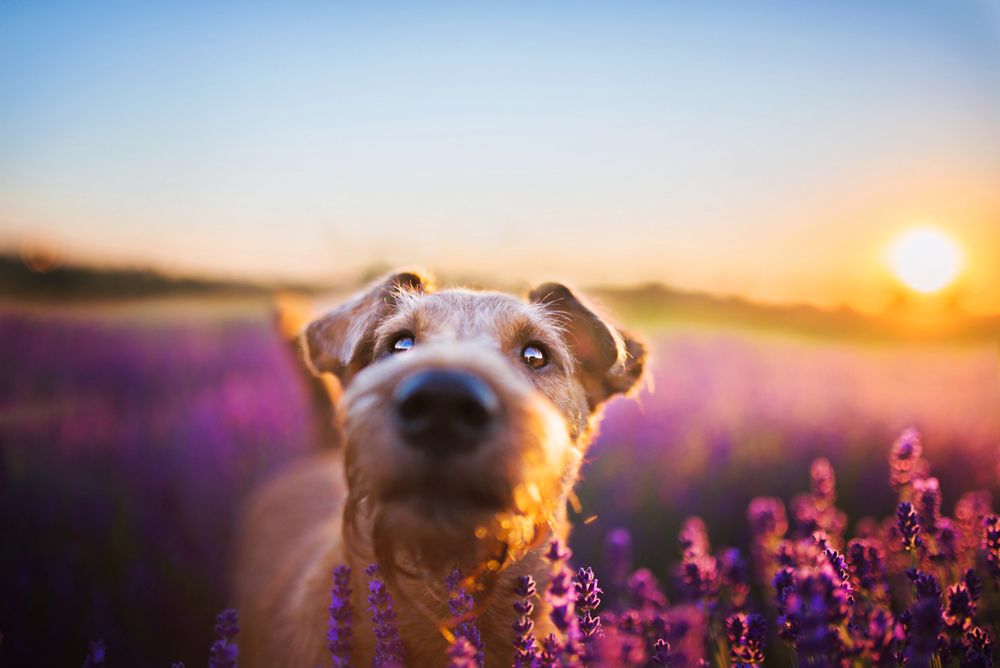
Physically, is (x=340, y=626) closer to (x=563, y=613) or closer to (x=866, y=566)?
(x=563, y=613)

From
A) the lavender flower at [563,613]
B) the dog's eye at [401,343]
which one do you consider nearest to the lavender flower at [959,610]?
the lavender flower at [563,613]

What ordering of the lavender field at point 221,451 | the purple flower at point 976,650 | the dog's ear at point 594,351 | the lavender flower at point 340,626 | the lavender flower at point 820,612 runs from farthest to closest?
the lavender field at point 221,451, the dog's ear at point 594,351, the lavender flower at point 340,626, the purple flower at point 976,650, the lavender flower at point 820,612

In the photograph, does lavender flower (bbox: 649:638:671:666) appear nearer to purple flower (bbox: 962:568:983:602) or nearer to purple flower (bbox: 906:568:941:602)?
purple flower (bbox: 906:568:941:602)

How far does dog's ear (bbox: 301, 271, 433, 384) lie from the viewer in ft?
7.61

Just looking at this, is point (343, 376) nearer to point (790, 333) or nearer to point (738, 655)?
point (738, 655)

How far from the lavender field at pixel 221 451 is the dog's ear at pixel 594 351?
29cm

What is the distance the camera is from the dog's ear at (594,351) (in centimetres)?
242

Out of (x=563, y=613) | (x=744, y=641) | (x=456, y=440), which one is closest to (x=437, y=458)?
(x=456, y=440)

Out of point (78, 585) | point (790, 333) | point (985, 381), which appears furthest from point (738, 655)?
point (790, 333)

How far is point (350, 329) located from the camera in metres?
2.35

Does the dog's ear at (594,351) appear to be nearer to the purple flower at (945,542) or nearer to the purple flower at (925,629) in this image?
the purple flower at (945,542)

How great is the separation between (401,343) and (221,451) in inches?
107

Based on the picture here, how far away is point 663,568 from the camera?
3557mm

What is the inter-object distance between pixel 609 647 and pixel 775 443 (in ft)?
14.0
